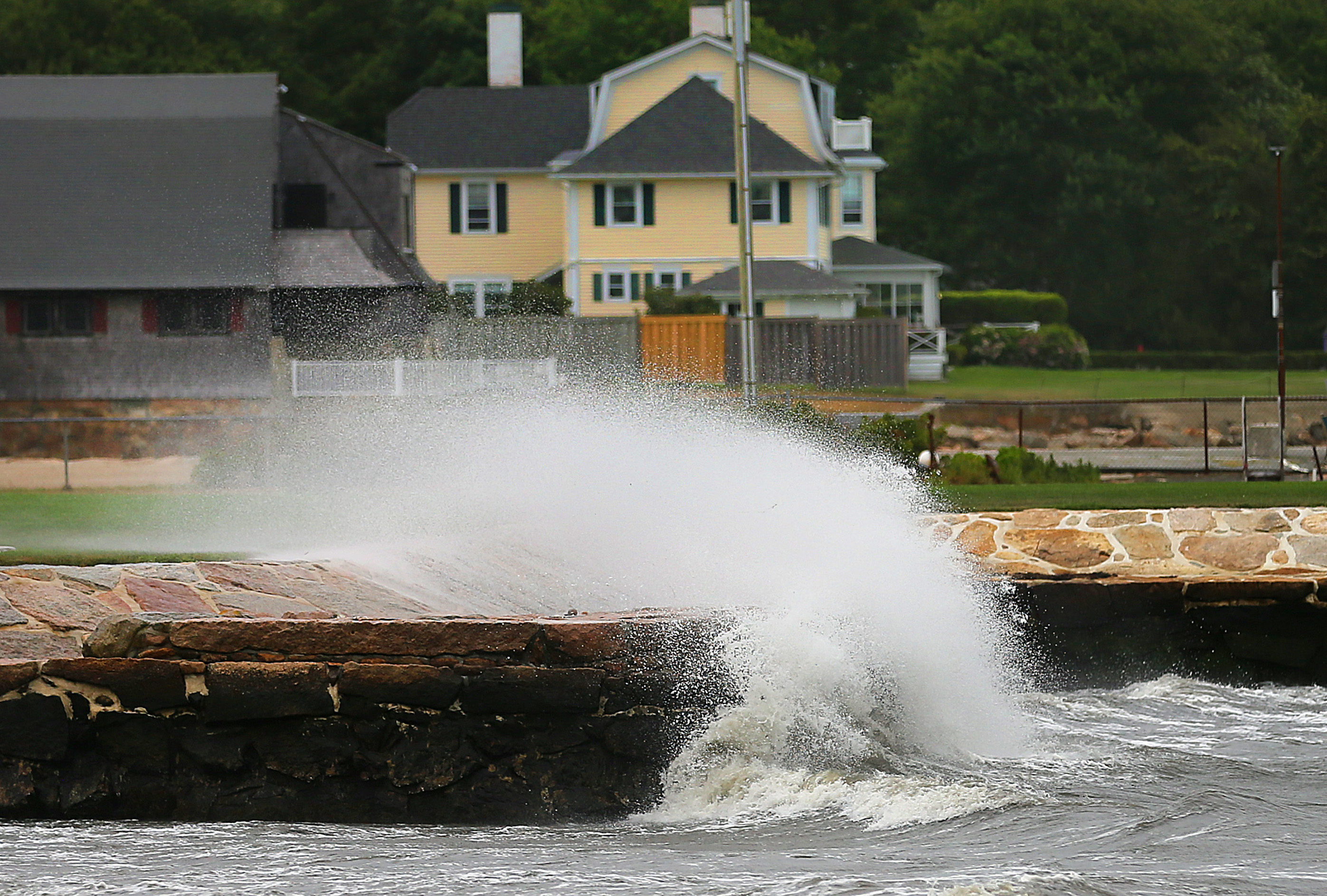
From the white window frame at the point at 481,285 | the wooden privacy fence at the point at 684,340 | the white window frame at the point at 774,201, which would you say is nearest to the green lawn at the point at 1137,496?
the wooden privacy fence at the point at 684,340

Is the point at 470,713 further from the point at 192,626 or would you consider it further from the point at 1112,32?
the point at 1112,32

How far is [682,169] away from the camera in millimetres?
50781

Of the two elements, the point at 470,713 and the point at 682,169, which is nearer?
the point at 470,713

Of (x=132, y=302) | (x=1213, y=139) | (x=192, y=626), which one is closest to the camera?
(x=192, y=626)

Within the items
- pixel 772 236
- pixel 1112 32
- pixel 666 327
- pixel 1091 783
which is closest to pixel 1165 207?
pixel 1112 32

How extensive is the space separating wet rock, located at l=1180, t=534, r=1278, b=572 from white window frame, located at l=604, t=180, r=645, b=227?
119 feet

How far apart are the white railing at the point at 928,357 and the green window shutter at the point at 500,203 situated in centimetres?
1349

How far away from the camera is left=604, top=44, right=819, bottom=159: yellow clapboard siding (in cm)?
5375

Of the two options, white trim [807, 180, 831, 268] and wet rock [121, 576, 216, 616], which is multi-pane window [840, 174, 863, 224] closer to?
white trim [807, 180, 831, 268]

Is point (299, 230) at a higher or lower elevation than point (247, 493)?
higher

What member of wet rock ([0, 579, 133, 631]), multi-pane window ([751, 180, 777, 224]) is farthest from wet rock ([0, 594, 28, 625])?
multi-pane window ([751, 180, 777, 224])

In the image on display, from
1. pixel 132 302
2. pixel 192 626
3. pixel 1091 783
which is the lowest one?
pixel 1091 783

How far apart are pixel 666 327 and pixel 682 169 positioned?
10.7 meters

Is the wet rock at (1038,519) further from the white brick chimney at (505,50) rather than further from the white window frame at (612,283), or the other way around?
the white brick chimney at (505,50)
